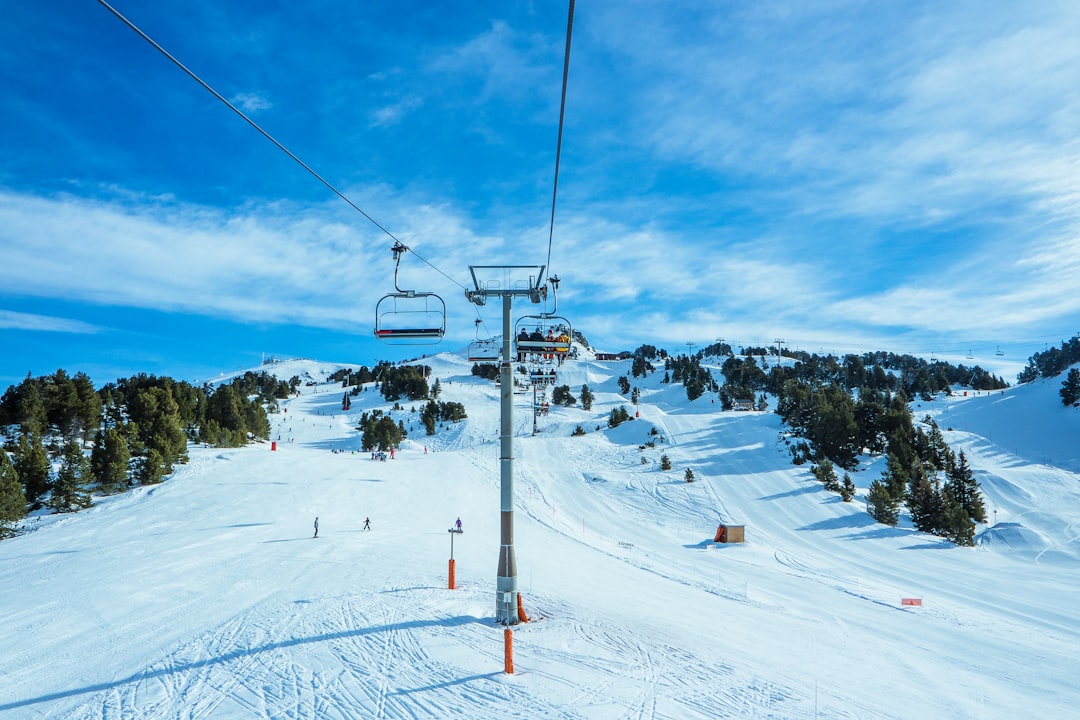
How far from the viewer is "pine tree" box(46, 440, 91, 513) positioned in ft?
124

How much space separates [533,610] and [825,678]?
6.58 metres

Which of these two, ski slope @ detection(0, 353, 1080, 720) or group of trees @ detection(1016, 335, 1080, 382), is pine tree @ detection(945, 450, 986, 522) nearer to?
ski slope @ detection(0, 353, 1080, 720)

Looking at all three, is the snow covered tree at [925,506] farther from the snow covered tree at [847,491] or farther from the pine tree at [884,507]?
the snow covered tree at [847,491]

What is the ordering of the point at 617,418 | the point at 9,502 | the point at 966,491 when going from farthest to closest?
1. the point at 617,418
2. the point at 966,491
3. the point at 9,502

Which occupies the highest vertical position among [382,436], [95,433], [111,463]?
[95,433]

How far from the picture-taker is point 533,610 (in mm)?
14438

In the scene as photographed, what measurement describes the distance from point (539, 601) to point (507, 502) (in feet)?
11.6

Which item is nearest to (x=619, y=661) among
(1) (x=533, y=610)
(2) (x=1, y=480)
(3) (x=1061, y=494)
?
(1) (x=533, y=610)

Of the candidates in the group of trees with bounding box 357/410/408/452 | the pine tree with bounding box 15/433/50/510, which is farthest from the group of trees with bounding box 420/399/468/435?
the pine tree with bounding box 15/433/50/510

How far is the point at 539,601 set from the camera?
50.4 feet

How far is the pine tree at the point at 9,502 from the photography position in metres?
33.2

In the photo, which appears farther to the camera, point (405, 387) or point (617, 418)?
point (405, 387)

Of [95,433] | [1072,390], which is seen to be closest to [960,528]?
[1072,390]

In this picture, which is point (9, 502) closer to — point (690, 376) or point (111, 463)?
point (111, 463)
